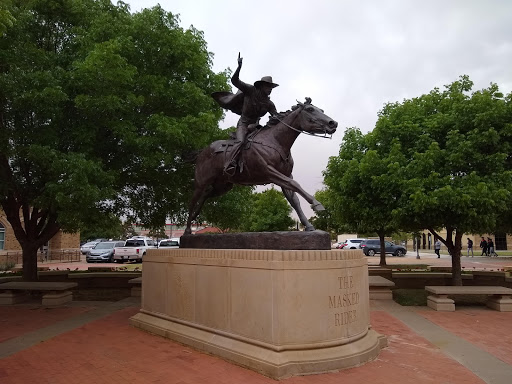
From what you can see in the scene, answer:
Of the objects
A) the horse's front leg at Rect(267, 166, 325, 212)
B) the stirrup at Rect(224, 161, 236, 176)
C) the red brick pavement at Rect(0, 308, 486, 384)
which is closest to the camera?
the red brick pavement at Rect(0, 308, 486, 384)

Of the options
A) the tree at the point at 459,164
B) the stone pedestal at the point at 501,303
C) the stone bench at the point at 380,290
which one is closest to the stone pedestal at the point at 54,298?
the stone bench at the point at 380,290

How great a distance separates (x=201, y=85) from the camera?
13.1 meters

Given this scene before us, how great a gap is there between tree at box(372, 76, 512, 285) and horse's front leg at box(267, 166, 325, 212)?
5682 millimetres

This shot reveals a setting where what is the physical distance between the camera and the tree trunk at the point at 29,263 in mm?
14920

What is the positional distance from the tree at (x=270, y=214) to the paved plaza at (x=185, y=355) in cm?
2652

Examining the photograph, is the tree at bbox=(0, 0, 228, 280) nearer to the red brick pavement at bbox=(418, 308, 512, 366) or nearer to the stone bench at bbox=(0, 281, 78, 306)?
the stone bench at bbox=(0, 281, 78, 306)

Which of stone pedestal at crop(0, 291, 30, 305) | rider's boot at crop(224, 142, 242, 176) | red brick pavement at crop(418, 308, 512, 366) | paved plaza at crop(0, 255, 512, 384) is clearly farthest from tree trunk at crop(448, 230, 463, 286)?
stone pedestal at crop(0, 291, 30, 305)

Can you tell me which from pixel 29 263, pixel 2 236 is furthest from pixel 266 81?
pixel 2 236

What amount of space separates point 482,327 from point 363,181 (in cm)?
597

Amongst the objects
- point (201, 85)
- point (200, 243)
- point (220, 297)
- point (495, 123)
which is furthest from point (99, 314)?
point (495, 123)

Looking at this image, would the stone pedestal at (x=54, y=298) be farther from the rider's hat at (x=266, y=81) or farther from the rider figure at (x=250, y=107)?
the rider's hat at (x=266, y=81)

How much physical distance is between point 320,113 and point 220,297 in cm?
367

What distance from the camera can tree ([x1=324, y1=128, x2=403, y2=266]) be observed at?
13508 mm

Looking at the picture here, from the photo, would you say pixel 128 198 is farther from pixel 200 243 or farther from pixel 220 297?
pixel 220 297
